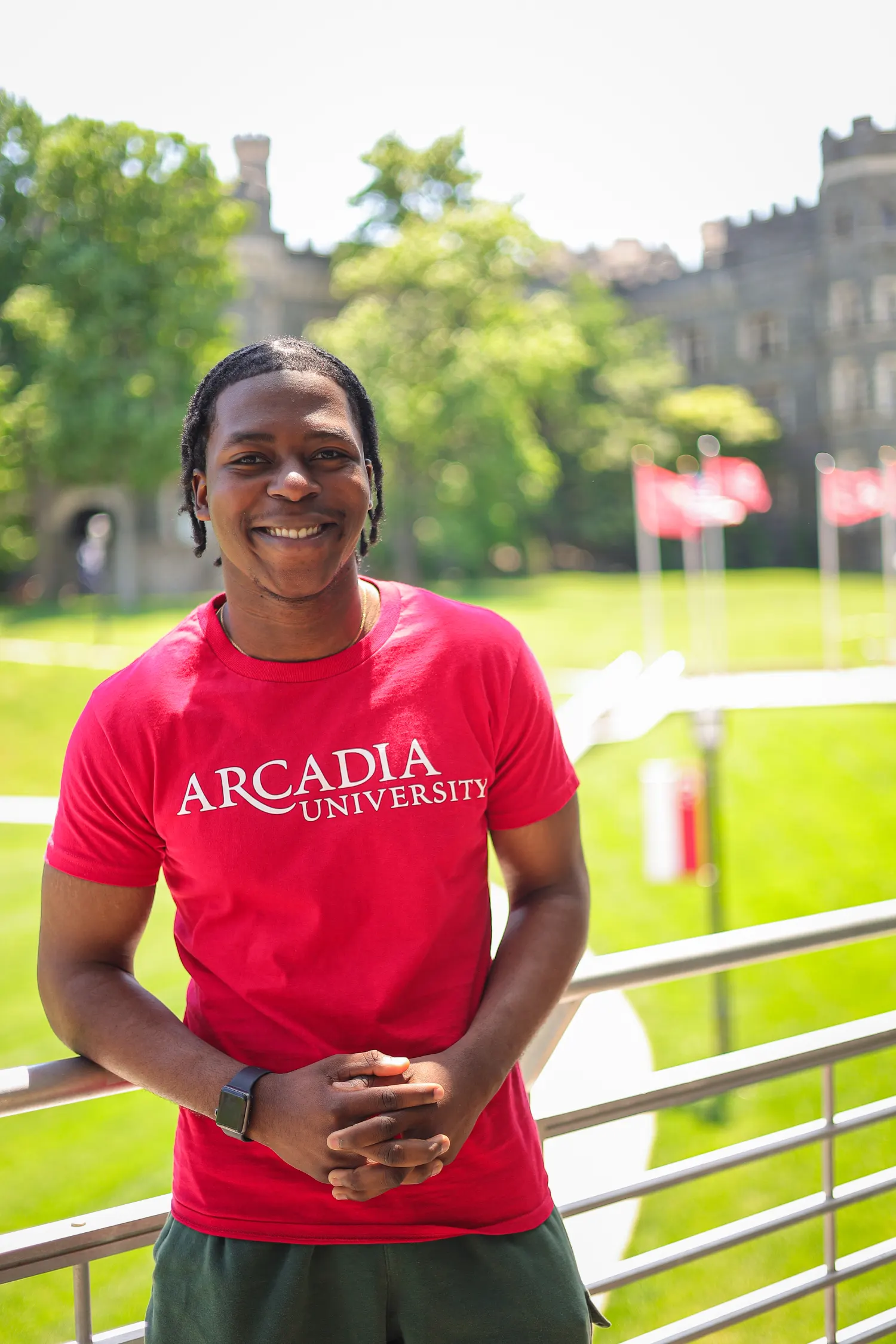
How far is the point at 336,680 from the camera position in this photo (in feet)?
2.23

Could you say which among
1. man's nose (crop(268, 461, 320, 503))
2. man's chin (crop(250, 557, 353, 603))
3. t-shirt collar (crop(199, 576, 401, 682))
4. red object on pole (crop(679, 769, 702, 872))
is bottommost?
red object on pole (crop(679, 769, 702, 872))

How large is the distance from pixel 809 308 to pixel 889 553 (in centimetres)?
523

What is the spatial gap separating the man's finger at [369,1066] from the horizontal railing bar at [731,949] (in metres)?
0.23

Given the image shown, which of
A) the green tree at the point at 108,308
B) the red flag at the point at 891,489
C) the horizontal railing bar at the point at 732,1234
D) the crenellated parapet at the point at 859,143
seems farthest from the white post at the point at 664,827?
the crenellated parapet at the point at 859,143

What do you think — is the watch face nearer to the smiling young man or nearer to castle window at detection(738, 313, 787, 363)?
the smiling young man

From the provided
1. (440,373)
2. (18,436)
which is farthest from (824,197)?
(18,436)

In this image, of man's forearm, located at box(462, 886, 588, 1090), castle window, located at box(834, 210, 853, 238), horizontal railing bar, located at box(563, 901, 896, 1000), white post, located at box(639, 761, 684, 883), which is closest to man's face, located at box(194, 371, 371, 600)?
man's forearm, located at box(462, 886, 588, 1090)

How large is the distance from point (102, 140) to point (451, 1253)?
8464mm

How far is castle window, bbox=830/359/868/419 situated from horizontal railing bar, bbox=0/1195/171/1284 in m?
17.4

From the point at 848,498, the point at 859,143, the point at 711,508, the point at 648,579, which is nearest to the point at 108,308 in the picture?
the point at 711,508

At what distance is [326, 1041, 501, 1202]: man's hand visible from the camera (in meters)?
0.59

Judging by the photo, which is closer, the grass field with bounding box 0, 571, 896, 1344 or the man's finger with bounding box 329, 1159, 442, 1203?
the man's finger with bounding box 329, 1159, 442, 1203

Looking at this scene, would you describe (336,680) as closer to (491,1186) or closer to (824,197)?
(491,1186)

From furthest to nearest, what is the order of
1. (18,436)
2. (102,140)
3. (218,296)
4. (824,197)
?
(824,197) < (218,296) < (102,140) < (18,436)
